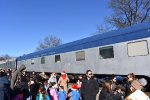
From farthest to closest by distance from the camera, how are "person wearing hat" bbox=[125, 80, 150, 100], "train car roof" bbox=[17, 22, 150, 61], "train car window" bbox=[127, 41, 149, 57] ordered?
1. "train car roof" bbox=[17, 22, 150, 61]
2. "train car window" bbox=[127, 41, 149, 57]
3. "person wearing hat" bbox=[125, 80, 150, 100]

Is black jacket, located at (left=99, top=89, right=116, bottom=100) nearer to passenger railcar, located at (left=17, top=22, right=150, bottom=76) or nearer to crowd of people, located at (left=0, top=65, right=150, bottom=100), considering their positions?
crowd of people, located at (left=0, top=65, right=150, bottom=100)

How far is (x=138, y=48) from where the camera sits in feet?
45.9

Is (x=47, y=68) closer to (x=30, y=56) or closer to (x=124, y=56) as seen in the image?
(x=30, y=56)

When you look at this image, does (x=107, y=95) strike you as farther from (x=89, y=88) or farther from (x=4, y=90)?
(x=4, y=90)

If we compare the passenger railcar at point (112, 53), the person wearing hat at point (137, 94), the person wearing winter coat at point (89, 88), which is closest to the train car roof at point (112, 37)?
the passenger railcar at point (112, 53)

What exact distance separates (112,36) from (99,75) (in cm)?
270

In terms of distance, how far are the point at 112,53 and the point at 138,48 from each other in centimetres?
216

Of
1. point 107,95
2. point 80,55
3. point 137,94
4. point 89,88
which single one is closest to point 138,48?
point 89,88

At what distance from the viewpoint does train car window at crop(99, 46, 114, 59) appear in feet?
52.8

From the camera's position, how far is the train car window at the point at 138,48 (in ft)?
44.5

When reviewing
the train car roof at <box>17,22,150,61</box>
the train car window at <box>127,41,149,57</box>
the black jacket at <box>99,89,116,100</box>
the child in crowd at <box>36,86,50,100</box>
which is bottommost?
the child in crowd at <box>36,86,50,100</box>

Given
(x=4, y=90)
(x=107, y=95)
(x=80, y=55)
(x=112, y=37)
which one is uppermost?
(x=112, y=37)

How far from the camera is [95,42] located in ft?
58.9

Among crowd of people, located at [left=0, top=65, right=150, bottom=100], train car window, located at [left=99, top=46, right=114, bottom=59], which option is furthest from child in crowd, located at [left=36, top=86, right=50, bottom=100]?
train car window, located at [left=99, top=46, right=114, bottom=59]
